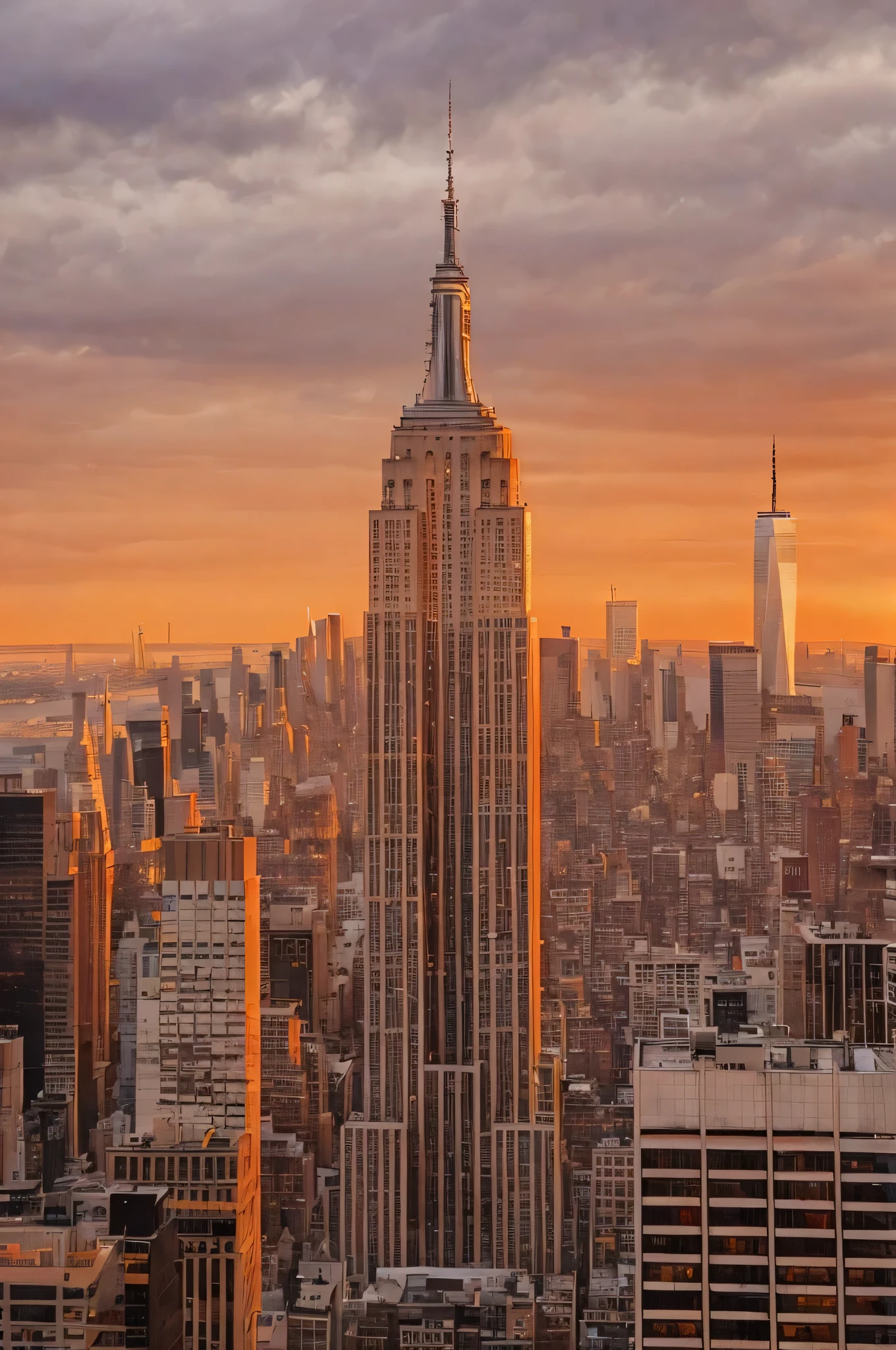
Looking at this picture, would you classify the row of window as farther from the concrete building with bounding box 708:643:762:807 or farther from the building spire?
the building spire

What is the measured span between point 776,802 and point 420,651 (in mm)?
3525

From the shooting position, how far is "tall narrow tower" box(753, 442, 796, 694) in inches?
283

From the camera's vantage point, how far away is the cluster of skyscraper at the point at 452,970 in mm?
4625

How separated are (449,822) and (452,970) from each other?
102 centimetres

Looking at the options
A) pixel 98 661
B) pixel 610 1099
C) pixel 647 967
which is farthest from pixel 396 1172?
pixel 98 661

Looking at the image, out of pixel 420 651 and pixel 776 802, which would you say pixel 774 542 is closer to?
pixel 776 802

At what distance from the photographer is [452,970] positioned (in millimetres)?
12453

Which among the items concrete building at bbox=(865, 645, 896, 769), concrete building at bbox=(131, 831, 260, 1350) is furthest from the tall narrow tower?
concrete building at bbox=(131, 831, 260, 1350)

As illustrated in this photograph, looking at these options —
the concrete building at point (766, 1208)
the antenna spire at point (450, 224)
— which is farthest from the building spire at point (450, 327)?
the concrete building at point (766, 1208)

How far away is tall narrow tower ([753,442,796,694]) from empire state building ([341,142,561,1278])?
152 inches

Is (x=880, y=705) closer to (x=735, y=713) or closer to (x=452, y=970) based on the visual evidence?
(x=735, y=713)

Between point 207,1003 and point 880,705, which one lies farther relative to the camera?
point 207,1003

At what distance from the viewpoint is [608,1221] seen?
7773 millimetres

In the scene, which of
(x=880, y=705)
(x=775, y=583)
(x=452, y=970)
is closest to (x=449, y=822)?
(x=452, y=970)
